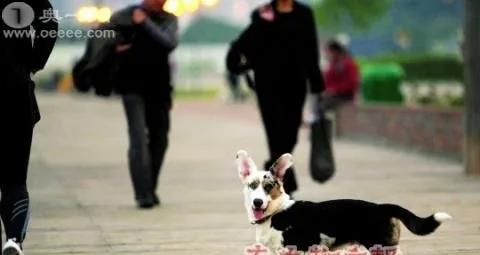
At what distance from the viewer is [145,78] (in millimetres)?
10203

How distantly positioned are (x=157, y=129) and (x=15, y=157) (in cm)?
414

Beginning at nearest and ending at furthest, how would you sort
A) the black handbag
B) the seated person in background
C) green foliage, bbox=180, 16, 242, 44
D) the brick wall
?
the black handbag, the brick wall, the seated person in background, green foliage, bbox=180, 16, 242, 44

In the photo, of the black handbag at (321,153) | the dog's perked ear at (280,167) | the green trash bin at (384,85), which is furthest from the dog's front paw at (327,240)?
the green trash bin at (384,85)

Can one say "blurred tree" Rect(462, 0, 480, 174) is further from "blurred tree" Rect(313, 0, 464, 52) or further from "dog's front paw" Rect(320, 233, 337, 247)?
"blurred tree" Rect(313, 0, 464, 52)

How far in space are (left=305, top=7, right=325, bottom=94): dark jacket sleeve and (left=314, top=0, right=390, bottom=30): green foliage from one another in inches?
1830

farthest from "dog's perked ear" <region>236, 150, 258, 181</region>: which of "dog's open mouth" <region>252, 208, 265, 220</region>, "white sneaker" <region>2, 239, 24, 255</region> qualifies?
"white sneaker" <region>2, 239, 24, 255</region>

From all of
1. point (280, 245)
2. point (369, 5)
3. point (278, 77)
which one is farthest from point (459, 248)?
point (369, 5)

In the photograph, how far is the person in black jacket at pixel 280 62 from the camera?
398 inches

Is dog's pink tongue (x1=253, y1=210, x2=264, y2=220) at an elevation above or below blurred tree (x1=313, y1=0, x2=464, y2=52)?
above

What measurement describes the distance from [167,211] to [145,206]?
30 cm

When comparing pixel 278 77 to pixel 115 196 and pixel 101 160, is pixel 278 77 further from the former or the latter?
pixel 101 160

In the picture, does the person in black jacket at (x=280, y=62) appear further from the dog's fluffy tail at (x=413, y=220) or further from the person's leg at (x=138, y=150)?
the dog's fluffy tail at (x=413, y=220)

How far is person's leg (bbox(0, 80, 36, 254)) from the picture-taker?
6.14 meters

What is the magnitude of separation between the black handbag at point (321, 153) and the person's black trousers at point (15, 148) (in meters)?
4.99
